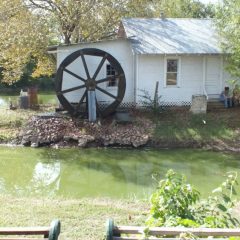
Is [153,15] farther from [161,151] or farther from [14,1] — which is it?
[161,151]

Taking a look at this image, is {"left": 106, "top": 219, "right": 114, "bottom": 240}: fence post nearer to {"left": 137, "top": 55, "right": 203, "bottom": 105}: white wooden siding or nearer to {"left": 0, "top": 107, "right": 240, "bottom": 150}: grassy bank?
{"left": 0, "top": 107, "right": 240, "bottom": 150}: grassy bank

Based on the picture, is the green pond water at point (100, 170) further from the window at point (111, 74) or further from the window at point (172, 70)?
the window at point (172, 70)

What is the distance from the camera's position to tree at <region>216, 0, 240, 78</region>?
1502cm

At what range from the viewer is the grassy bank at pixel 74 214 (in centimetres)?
575

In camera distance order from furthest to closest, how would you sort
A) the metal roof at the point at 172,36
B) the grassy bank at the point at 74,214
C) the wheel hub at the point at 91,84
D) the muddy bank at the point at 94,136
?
the metal roof at the point at 172,36 < the wheel hub at the point at 91,84 < the muddy bank at the point at 94,136 < the grassy bank at the point at 74,214

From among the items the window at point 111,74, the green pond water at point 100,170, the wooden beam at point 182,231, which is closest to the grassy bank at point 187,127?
→ the green pond water at point 100,170

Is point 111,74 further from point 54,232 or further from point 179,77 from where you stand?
point 54,232

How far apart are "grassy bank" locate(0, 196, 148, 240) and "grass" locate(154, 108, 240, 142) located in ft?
23.8

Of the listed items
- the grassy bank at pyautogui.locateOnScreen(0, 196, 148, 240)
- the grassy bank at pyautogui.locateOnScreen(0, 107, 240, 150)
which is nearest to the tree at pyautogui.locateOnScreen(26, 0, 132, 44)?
the grassy bank at pyautogui.locateOnScreen(0, 107, 240, 150)

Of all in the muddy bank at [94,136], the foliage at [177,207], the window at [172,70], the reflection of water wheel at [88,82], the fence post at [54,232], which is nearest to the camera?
the fence post at [54,232]

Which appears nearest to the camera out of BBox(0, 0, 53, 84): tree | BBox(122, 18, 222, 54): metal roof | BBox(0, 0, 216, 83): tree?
BBox(122, 18, 222, 54): metal roof

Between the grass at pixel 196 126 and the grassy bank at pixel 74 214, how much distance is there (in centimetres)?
726

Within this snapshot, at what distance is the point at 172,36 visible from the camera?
1823 centimetres

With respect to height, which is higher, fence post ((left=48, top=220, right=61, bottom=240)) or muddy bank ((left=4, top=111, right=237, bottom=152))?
fence post ((left=48, top=220, right=61, bottom=240))
